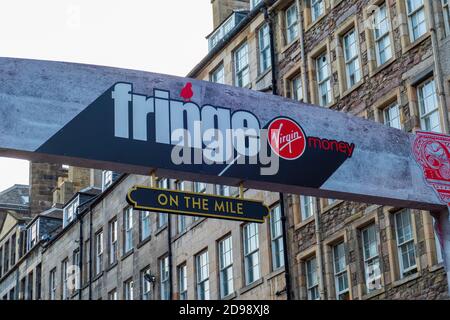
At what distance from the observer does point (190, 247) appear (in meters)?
39.3

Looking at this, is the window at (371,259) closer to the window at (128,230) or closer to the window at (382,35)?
the window at (382,35)

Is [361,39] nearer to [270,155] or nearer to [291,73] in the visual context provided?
[291,73]

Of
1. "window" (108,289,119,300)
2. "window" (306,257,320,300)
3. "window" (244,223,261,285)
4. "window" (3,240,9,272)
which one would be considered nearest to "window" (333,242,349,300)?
"window" (306,257,320,300)

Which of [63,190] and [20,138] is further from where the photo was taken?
[63,190]

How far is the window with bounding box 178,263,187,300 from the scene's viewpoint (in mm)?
39812

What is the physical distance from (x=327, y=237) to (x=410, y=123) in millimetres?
4680

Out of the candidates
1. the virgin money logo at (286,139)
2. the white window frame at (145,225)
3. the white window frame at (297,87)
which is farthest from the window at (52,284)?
the virgin money logo at (286,139)

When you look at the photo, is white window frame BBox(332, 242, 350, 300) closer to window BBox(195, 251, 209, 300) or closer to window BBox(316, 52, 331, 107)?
window BBox(316, 52, 331, 107)

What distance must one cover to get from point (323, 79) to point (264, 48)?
4155mm

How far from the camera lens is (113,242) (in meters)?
47.0

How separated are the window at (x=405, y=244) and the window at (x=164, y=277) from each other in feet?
46.9
